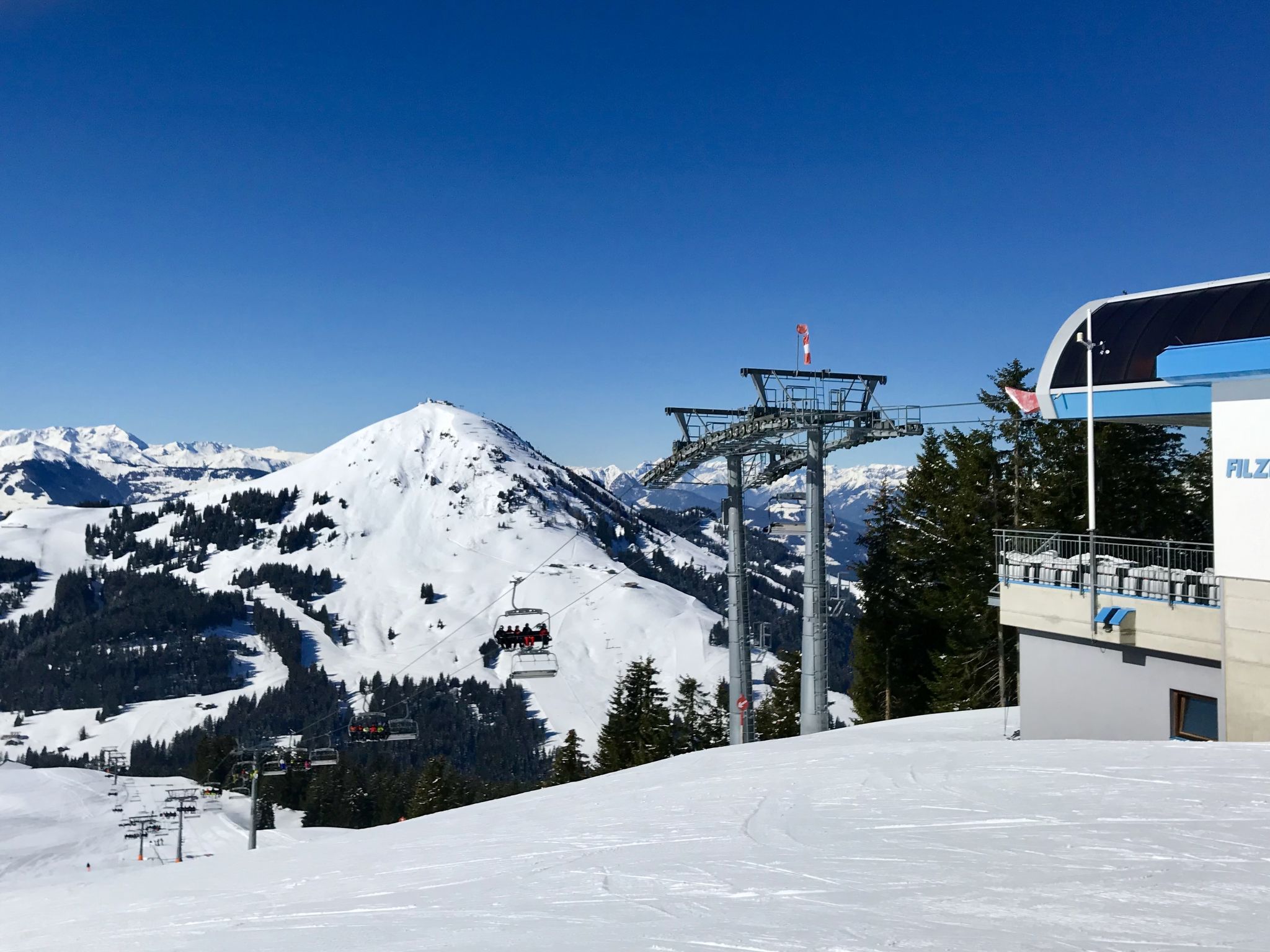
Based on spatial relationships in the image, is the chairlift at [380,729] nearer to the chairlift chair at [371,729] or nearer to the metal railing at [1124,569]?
the chairlift chair at [371,729]

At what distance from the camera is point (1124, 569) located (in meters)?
15.8

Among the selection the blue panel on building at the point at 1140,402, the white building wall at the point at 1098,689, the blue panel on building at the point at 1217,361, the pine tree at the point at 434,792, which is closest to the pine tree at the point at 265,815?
the pine tree at the point at 434,792

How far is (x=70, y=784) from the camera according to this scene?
12738cm

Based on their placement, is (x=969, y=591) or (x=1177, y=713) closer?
(x=1177, y=713)

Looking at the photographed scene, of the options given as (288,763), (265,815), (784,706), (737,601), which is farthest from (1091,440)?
(265,815)

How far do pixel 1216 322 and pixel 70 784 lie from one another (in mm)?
158454

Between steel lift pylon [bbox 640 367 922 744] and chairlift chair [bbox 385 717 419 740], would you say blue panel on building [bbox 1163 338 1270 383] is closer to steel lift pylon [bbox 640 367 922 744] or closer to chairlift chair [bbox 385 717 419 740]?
steel lift pylon [bbox 640 367 922 744]

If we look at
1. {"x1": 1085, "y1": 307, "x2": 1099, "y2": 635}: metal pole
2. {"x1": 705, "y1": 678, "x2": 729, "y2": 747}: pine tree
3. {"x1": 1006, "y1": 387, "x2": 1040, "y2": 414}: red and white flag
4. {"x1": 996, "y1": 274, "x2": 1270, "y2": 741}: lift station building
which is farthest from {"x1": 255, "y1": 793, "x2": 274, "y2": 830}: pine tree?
{"x1": 1085, "y1": 307, "x2": 1099, "y2": 635}: metal pole

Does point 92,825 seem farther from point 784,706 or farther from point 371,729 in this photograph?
point 784,706

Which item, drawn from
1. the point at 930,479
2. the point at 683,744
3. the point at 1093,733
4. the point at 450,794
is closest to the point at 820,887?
the point at 1093,733

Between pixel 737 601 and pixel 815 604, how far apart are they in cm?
371

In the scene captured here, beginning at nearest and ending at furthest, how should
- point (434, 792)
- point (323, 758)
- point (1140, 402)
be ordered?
1. point (1140, 402)
2. point (323, 758)
3. point (434, 792)

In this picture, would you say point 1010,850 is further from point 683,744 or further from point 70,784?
point 70,784

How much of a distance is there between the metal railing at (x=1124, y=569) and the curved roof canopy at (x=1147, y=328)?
348 centimetres
